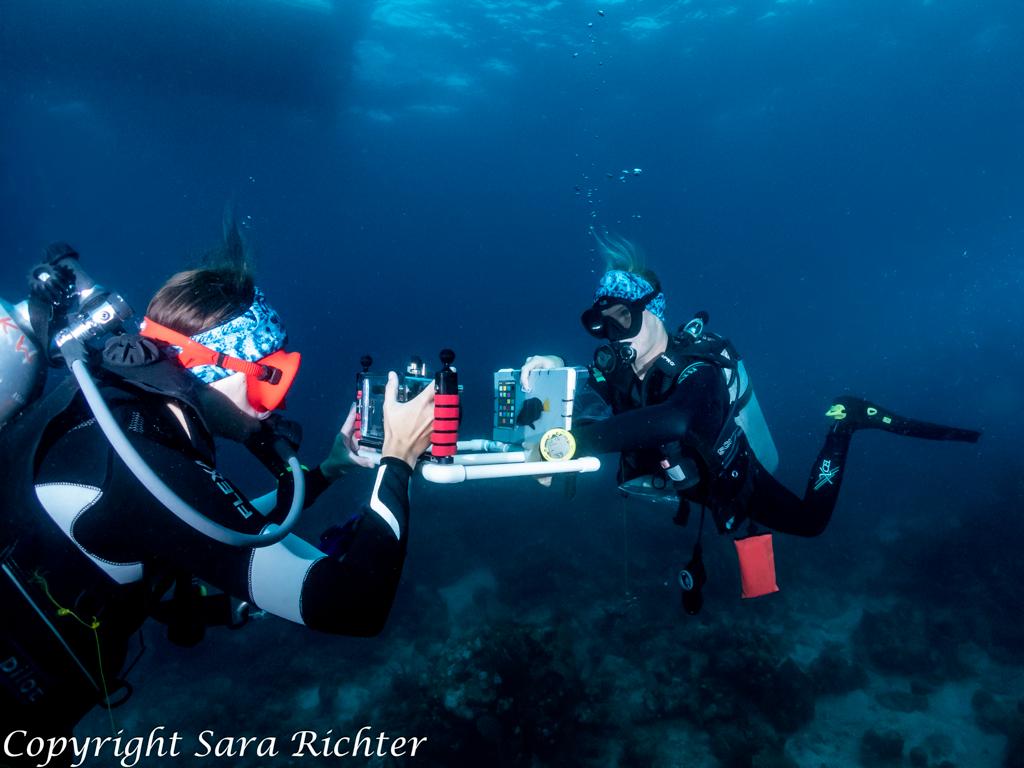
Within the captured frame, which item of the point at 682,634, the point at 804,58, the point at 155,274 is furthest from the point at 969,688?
the point at 155,274

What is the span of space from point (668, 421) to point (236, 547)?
2.71 metres

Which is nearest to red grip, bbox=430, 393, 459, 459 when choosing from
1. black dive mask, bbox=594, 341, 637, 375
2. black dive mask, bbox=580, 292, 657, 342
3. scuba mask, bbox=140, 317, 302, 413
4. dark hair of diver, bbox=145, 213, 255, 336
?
scuba mask, bbox=140, 317, 302, 413

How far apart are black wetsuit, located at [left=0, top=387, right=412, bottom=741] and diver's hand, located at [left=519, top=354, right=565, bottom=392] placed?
1619 millimetres

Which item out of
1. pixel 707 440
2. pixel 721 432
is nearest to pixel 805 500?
pixel 721 432

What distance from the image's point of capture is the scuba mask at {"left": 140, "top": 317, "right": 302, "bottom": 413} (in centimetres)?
232

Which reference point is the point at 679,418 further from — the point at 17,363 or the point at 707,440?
the point at 17,363

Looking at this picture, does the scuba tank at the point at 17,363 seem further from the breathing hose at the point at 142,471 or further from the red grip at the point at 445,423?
the red grip at the point at 445,423

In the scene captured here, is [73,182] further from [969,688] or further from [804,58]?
[969,688]

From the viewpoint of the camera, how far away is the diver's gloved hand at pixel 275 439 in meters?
2.56

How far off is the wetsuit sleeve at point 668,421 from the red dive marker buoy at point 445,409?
3.61 ft

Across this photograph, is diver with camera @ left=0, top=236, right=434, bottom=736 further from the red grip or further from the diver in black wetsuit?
the diver in black wetsuit

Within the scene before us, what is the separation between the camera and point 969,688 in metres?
9.43

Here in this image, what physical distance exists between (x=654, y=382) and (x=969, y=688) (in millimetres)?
10303

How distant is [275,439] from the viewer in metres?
2.61
